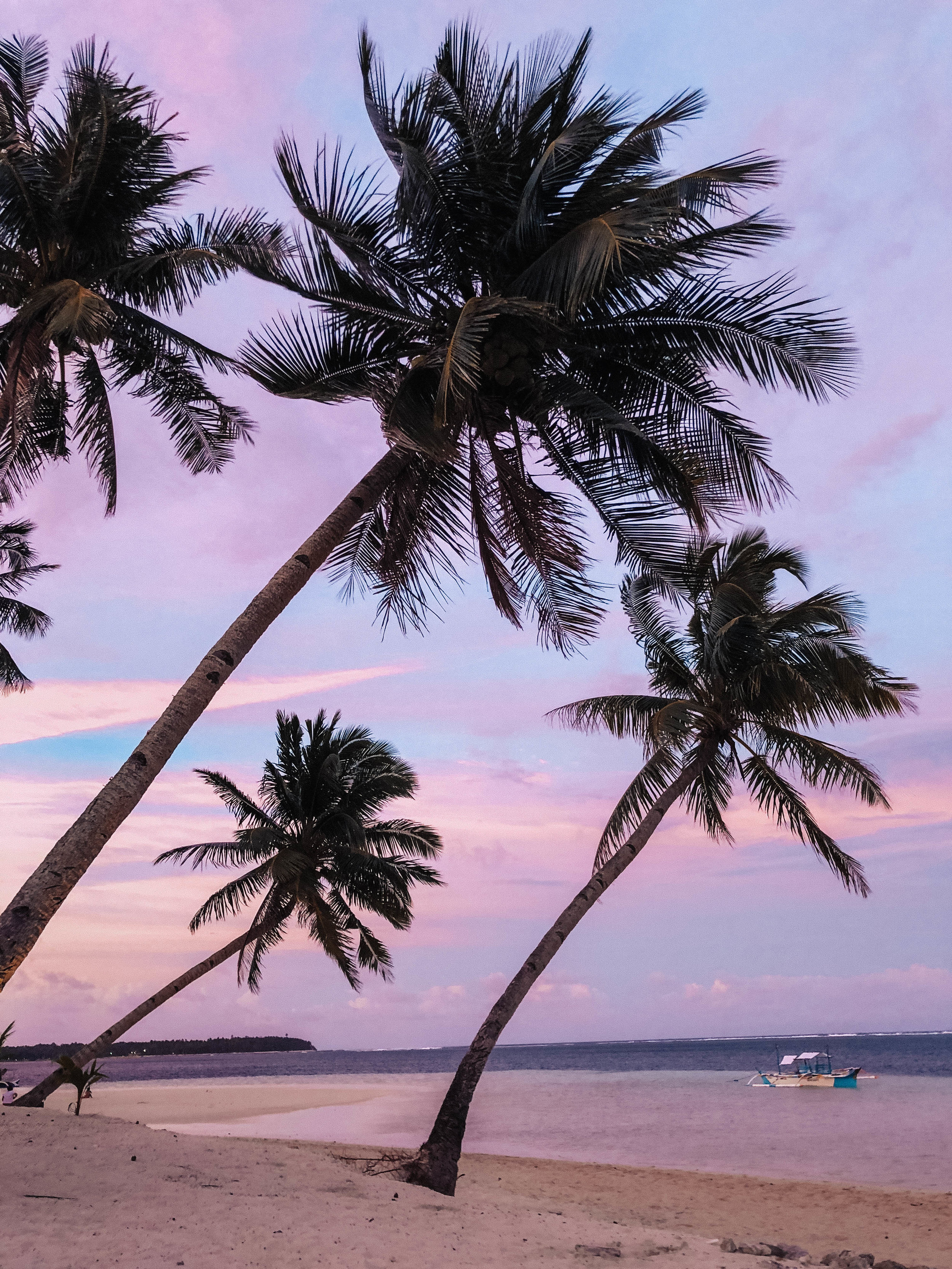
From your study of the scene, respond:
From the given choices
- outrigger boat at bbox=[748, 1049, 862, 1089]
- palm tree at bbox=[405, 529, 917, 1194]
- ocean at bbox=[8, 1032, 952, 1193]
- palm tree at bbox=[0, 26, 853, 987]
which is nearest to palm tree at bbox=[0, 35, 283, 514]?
palm tree at bbox=[0, 26, 853, 987]

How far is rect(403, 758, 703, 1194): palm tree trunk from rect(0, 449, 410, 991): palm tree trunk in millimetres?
4916

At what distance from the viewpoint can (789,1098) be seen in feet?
106

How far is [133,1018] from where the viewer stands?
1441cm

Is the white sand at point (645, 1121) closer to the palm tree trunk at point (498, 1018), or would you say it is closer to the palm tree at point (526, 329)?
the palm tree trunk at point (498, 1018)

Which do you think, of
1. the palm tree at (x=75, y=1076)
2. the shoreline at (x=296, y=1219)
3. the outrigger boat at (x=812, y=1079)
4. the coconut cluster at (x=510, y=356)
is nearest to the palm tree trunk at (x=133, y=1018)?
the palm tree at (x=75, y=1076)

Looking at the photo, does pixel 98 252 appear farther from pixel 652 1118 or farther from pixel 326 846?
pixel 652 1118

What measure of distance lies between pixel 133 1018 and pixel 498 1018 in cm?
702

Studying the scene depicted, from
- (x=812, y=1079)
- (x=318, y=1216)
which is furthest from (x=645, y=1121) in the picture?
(x=318, y=1216)

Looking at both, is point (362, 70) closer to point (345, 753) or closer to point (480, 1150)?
point (345, 753)

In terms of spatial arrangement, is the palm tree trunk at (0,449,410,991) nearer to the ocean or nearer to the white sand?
the ocean

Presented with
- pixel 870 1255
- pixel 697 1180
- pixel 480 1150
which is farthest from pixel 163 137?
pixel 480 1150

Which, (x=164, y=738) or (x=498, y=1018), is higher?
(x=164, y=738)

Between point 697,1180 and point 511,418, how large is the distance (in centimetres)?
1291

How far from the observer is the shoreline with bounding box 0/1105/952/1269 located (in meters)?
5.52
